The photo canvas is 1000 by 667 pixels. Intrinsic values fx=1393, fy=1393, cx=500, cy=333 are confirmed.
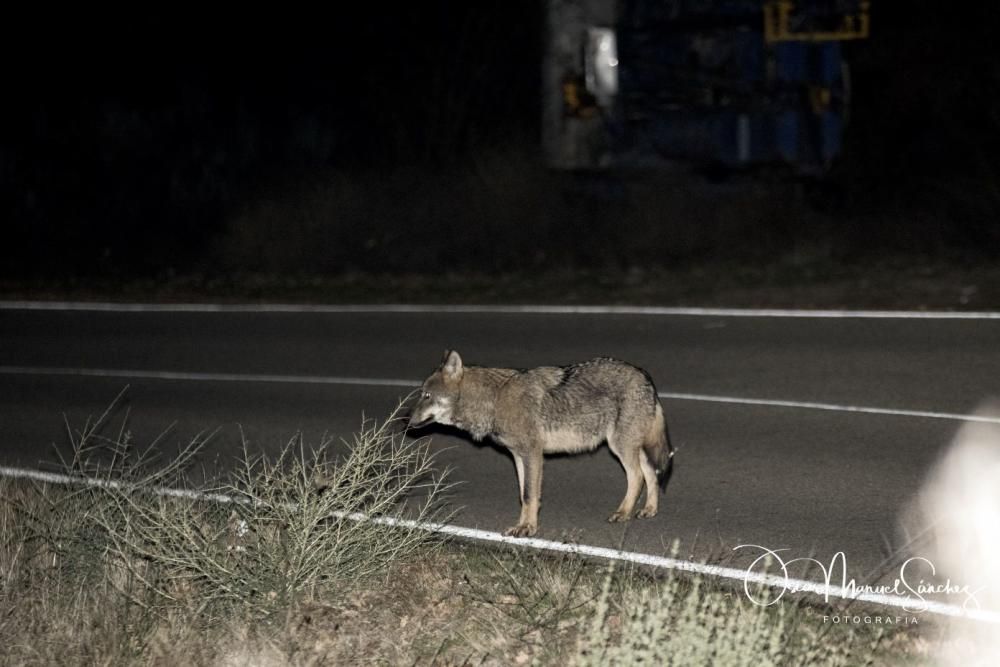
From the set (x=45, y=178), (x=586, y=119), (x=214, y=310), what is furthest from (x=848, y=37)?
(x=45, y=178)

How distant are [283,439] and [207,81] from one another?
24111mm

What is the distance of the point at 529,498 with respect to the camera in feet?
30.8

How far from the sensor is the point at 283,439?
12.9 m

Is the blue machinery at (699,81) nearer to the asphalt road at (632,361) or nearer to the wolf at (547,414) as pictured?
the asphalt road at (632,361)

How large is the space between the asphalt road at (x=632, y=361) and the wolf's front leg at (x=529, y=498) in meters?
0.22

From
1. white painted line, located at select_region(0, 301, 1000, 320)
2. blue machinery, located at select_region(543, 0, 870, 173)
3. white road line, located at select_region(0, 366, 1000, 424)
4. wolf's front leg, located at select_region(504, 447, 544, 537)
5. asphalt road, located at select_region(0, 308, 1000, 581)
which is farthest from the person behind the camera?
blue machinery, located at select_region(543, 0, 870, 173)

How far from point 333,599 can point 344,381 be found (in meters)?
7.79

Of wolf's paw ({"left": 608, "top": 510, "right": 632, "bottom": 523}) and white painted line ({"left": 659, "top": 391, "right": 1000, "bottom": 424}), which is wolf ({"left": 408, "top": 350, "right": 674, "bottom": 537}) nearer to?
wolf's paw ({"left": 608, "top": 510, "right": 632, "bottom": 523})

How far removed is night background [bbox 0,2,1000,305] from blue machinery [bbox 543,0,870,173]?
709 mm

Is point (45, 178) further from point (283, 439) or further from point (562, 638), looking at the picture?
point (562, 638)

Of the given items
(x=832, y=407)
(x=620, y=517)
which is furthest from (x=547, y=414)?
(x=832, y=407)

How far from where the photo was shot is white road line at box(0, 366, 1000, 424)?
1283 centimetres

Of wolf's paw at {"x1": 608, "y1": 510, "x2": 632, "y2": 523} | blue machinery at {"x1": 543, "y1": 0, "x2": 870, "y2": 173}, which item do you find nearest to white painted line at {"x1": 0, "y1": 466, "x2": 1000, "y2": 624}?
wolf's paw at {"x1": 608, "y1": 510, "x2": 632, "y2": 523}

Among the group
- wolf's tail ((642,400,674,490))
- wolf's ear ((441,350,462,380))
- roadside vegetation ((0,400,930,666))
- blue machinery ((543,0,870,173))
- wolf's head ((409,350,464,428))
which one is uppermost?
blue machinery ((543,0,870,173))
